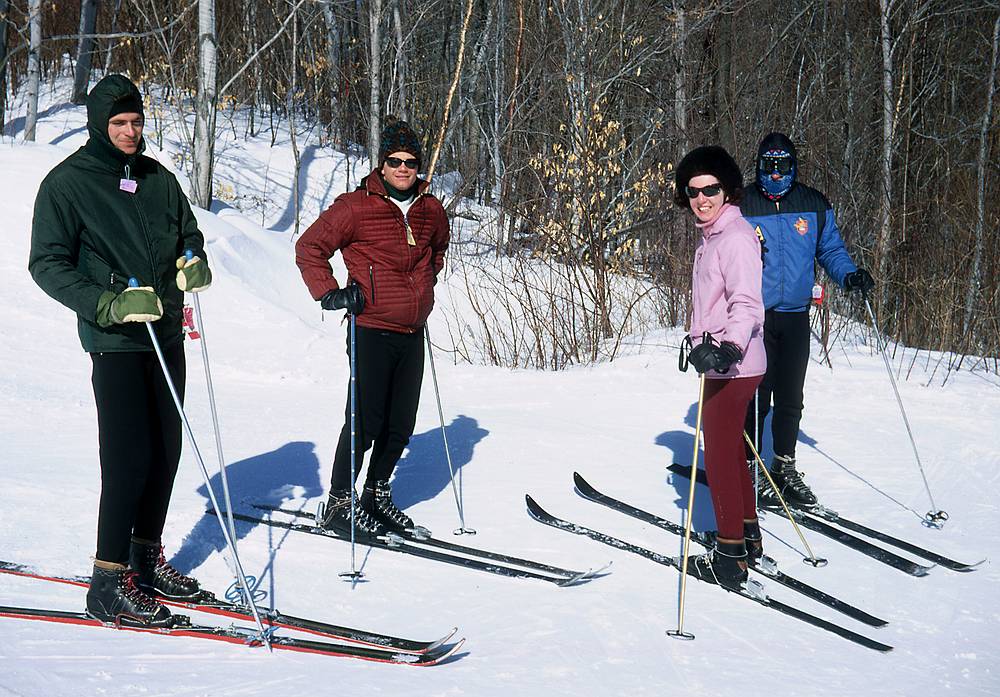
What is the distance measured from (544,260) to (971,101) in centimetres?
1323

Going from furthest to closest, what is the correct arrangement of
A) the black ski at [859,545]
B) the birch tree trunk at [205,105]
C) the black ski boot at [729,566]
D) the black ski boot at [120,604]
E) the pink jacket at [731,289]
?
1. the birch tree trunk at [205,105]
2. the black ski at [859,545]
3. the black ski boot at [729,566]
4. the pink jacket at [731,289]
5. the black ski boot at [120,604]

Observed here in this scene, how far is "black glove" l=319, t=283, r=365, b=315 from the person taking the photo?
429 centimetres

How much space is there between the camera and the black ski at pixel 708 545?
154 inches

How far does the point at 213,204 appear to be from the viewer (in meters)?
13.6

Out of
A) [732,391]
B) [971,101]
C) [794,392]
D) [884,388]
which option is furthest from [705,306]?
[971,101]

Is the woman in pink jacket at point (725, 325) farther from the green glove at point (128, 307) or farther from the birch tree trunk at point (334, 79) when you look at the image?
the birch tree trunk at point (334, 79)

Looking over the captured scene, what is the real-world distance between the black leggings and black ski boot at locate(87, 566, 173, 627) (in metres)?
0.06

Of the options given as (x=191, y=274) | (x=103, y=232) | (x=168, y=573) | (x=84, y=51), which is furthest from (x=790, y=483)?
(x=84, y=51)

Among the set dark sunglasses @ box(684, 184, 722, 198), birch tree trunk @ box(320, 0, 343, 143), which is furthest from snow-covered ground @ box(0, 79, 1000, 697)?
birch tree trunk @ box(320, 0, 343, 143)

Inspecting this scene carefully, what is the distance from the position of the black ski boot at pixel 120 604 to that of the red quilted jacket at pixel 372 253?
4.92 feet

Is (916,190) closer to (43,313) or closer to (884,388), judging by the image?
(884,388)

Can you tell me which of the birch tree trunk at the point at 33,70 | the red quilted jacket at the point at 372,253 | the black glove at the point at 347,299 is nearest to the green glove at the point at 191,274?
the black glove at the point at 347,299

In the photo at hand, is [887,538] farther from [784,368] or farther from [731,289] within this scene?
[731,289]

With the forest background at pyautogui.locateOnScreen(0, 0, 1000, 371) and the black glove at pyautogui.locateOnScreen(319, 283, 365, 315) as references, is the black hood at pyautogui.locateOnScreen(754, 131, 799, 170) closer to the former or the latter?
the black glove at pyautogui.locateOnScreen(319, 283, 365, 315)
